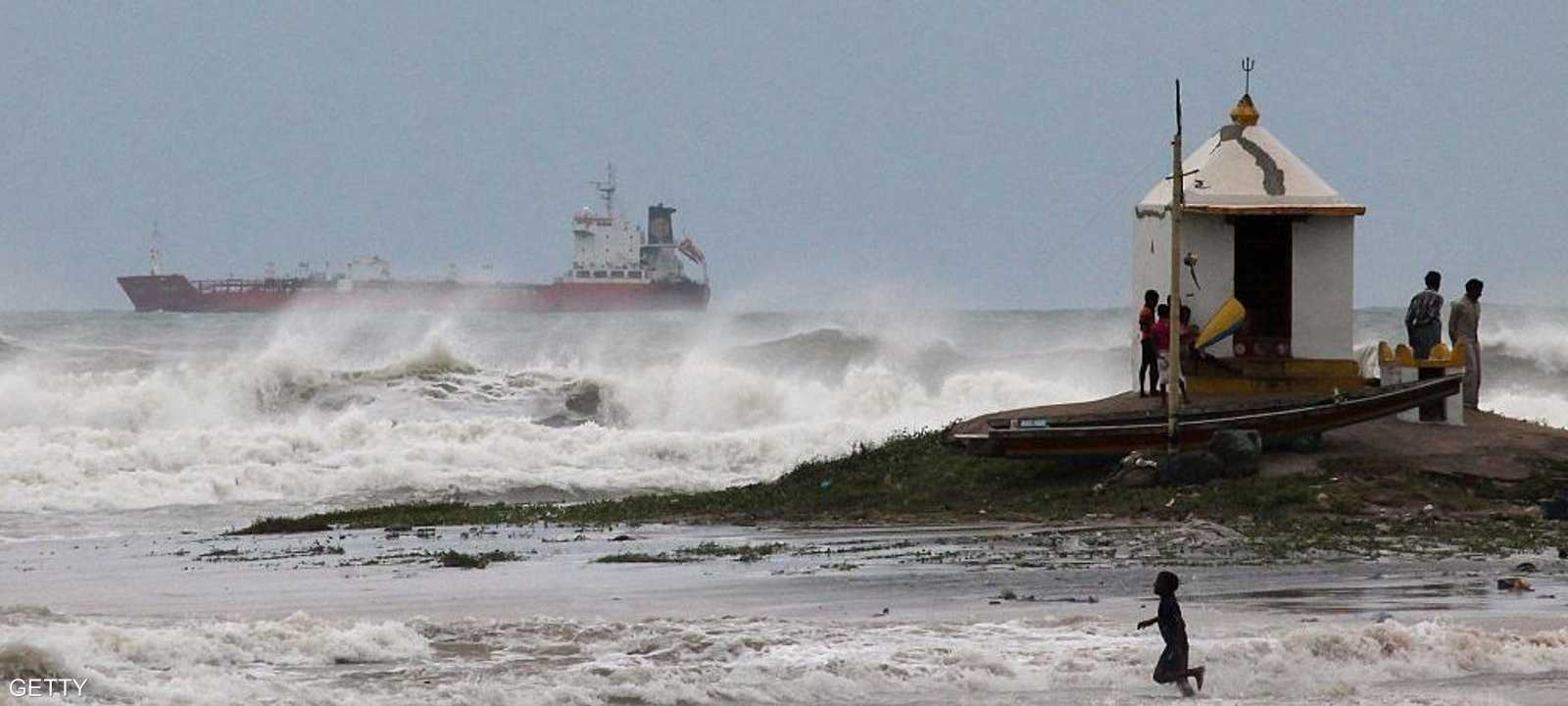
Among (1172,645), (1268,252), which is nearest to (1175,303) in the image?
(1268,252)

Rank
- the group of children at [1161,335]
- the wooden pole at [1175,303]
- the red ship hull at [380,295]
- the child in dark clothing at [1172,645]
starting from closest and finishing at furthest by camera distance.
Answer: the child in dark clothing at [1172,645] → the wooden pole at [1175,303] → the group of children at [1161,335] → the red ship hull at [380,295]

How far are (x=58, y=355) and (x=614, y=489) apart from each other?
3514 cm

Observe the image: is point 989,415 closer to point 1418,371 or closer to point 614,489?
point 1418,371

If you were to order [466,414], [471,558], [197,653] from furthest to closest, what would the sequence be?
1. [466,414]
2. [471,558]
3. [197,653]

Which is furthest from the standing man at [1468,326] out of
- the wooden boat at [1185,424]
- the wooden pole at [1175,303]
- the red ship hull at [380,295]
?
the red ship hull at [380,295]

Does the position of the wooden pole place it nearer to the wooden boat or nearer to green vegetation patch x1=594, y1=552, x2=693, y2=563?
the wooden boat

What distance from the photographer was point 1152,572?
1584 centimetres

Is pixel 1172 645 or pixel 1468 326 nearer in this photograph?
pixel 1172 645

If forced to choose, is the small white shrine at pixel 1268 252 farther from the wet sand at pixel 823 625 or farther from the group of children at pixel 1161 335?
the wet sand at pixel 823 625

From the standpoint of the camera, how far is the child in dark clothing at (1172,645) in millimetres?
11625

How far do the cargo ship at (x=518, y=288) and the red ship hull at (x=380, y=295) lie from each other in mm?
62

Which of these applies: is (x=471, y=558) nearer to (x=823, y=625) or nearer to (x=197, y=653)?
(x=823, y=625)

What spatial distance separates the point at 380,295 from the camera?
475 feet

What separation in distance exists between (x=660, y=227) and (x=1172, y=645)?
15195cm
